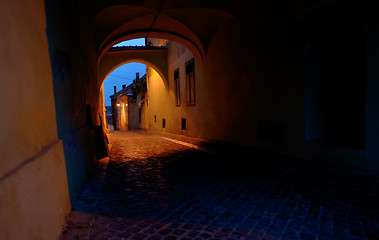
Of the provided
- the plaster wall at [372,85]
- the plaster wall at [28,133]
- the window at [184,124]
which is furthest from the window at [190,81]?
the plaster wall at [28,133]

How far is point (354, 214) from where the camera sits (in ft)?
8.93

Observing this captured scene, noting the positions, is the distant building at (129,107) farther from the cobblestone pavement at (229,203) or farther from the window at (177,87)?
the cobblestone pavement at (229,203)

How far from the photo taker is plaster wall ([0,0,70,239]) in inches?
A: 58.1

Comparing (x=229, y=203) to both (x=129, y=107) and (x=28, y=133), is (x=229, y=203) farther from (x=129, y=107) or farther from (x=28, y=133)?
(x=129, y=107)

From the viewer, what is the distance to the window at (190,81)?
37.5ft

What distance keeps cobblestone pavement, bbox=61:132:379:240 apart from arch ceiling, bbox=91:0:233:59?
4686mm

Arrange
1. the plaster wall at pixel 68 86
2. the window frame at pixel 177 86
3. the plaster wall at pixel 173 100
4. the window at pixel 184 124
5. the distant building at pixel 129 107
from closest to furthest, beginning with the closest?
the plaster wall at pixel 68 86
the plaster wall at pixel 173 100
the window at pixel 184 124
the window frame at pixel 177 86
the distant building at pixel 129 107

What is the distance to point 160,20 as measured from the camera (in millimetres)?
8547

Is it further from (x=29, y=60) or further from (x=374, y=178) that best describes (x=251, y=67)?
(x=29, y=60)

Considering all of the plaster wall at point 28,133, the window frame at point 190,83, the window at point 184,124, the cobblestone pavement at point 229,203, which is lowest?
the cobblestone pavement at point 229,203

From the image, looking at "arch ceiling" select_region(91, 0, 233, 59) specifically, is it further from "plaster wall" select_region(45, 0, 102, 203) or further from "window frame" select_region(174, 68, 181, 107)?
"window frame" select_region(174, 68, 181, 107)

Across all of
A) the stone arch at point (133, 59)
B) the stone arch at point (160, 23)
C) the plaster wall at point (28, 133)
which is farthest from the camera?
the stone arch at point (133, 59)

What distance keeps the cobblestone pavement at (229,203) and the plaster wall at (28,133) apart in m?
0.56

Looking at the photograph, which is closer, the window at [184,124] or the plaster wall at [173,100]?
the plaster wall at [173,100]
